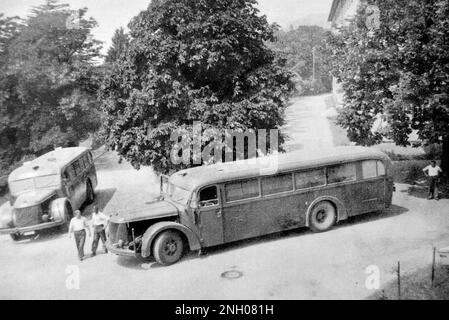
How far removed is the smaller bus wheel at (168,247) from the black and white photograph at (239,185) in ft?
0.11

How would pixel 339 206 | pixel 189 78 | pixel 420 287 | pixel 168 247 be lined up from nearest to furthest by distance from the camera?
pixel 420 287 → pixel 168 247 → pixel 339 206 → pixel 189 78

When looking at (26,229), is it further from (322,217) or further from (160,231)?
(322,217)

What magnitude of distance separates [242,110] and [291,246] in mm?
5240

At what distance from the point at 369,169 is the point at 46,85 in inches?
778

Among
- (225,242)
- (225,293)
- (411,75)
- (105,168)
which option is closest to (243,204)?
(225,242)

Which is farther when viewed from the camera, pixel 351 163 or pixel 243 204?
pixel 351 163

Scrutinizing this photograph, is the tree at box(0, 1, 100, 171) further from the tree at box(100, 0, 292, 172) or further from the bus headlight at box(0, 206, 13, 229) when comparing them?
the bus headlight at box(0, 206, 13, 229)

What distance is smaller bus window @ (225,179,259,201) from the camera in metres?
11.1

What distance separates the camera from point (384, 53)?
44.8 ft

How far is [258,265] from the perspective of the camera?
1011cm

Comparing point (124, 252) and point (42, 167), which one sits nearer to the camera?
point (124, 252)

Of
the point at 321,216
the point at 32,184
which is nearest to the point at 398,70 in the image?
the point at 321,216

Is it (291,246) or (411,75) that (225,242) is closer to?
(291,246)
